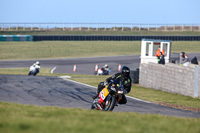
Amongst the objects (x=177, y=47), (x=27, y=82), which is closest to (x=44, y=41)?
(x=177, y=47)

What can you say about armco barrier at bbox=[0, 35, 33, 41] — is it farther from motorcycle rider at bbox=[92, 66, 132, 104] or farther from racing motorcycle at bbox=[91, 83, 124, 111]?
racing motorcycle at bbox=[91, 83, 124, 111]

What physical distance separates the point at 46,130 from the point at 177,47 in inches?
2221

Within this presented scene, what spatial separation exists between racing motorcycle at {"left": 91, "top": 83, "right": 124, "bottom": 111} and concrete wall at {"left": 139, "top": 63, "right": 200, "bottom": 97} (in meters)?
7.68

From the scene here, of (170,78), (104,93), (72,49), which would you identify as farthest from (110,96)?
(72,49)

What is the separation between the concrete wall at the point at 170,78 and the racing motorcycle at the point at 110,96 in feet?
25.2

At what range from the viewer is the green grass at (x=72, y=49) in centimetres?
5404

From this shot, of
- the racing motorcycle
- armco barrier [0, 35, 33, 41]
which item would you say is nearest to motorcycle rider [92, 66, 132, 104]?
the racing motorcycle

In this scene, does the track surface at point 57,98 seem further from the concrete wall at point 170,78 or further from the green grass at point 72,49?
the green grass at point 72,49

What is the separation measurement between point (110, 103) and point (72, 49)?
1898 inches

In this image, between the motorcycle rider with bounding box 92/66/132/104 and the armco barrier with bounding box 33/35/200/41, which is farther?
the armco barrier with bounding box 33/35/200/41

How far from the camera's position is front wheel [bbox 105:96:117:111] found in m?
10.2

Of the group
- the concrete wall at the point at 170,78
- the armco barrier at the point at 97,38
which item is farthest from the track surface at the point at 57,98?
the armco barrier at the point at 97,38

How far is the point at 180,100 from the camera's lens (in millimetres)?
16453

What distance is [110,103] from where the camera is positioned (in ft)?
33.7
